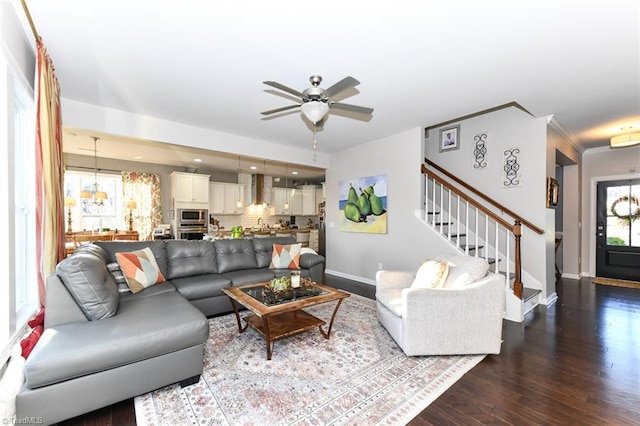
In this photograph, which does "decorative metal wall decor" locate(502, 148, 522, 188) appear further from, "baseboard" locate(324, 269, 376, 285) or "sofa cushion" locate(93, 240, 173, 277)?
"sofa cushion" locate(93, 240, 173, 277)

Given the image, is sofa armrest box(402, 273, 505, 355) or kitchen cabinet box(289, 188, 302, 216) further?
kitchen cabinet box(289, 188, 302, 216)

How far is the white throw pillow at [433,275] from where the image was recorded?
2686 mm

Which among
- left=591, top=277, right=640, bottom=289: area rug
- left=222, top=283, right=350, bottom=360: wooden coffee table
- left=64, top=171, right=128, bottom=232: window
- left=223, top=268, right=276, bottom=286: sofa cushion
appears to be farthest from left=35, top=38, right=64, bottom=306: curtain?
left=591, top=277, right=640, bottom=289: area rug

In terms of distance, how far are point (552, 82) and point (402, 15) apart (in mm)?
2081

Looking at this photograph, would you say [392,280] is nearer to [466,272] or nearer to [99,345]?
[466,272]

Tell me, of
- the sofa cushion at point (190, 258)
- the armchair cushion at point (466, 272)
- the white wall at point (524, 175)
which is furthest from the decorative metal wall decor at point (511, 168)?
the sofa cushion at point (190, 258)

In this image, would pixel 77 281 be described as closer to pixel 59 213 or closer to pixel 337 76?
pixel 59 213

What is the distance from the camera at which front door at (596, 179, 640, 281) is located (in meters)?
5.26

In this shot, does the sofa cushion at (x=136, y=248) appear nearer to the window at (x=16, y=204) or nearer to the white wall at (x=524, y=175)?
the window at (x=16, y=204)

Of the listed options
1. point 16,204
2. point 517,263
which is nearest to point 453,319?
point 517,263

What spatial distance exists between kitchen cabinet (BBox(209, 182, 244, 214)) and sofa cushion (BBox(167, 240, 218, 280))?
426 centimetres

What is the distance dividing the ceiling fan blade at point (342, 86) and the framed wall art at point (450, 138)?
11.7 feet

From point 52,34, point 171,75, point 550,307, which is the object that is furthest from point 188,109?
point 550,307

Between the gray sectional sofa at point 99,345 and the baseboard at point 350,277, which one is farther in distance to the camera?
the baseboard at point 350,277
